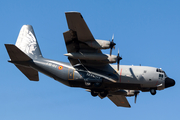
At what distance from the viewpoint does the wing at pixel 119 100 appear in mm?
35050

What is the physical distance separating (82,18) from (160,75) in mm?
9575

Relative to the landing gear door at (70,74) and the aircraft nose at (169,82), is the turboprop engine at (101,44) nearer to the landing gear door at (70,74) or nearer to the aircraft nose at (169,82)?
the landing gear door at (70,74)

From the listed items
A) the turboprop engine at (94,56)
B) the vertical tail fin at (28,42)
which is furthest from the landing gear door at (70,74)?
the vertical tail fin at (28,42)

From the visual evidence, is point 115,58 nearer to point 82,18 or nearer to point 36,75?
point 82,18

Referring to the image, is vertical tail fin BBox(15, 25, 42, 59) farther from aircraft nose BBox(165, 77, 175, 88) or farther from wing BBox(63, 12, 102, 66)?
aircraft nose BBox(165, 77, 175, 88)

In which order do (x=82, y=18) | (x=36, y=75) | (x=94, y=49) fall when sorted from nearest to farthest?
(x=82, y=18) < (x=94, y=49) < (x=36, y=75)

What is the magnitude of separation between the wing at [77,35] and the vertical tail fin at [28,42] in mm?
4764

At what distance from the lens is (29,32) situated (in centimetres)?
3341

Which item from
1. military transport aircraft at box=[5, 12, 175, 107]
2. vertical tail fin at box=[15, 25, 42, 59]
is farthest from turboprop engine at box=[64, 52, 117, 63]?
vertical tail fin at box=[15, 25, 42, 59]

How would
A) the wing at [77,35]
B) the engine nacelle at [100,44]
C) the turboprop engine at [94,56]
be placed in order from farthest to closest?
1. the turboprop engine at [94,56]
2. the engine nacelle at [100,44]
3. the wing at [77,35]

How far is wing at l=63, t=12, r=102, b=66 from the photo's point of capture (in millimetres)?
25391

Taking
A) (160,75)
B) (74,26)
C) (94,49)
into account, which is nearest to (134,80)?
(160,75)

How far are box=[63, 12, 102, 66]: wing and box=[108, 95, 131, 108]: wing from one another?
7.74m

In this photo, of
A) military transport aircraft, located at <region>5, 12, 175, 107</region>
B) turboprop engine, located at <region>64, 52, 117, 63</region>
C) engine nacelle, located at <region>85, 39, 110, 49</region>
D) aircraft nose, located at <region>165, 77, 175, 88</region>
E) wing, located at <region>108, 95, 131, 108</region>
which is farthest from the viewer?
wing, located at <region>108, 95, 131, 108</region>
